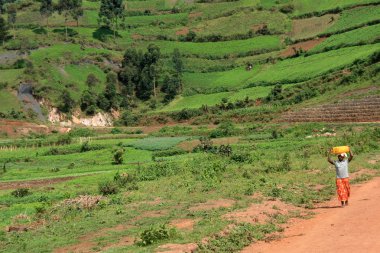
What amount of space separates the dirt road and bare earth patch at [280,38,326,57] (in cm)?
7495

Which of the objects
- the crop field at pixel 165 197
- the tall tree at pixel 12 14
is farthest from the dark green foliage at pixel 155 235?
the tall tree at pixel 12 14

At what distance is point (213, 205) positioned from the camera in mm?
21203

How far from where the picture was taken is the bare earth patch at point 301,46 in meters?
92.4

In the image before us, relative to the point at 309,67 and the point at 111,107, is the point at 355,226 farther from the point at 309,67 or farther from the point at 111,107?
the point at 111,107

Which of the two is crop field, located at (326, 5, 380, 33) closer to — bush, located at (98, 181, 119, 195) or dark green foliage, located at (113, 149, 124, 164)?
dark green foliage, located at (113, 149, 124, 164)

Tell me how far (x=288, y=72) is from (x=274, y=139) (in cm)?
3520

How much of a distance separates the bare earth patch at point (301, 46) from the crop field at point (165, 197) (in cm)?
4857

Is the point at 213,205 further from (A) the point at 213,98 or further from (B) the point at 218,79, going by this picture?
(B) the point at 218,79

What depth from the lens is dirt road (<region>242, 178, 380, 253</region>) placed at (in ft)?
47.0

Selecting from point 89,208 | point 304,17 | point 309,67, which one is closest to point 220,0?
point 304,17

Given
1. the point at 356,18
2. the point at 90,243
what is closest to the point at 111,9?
the point at 356,18

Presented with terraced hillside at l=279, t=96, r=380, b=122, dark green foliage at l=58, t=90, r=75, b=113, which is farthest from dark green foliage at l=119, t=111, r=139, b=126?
terraced hillside at l=279, t=96, r=380, b=122

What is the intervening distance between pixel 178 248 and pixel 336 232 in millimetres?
4231

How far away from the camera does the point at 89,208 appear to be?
24.6m
